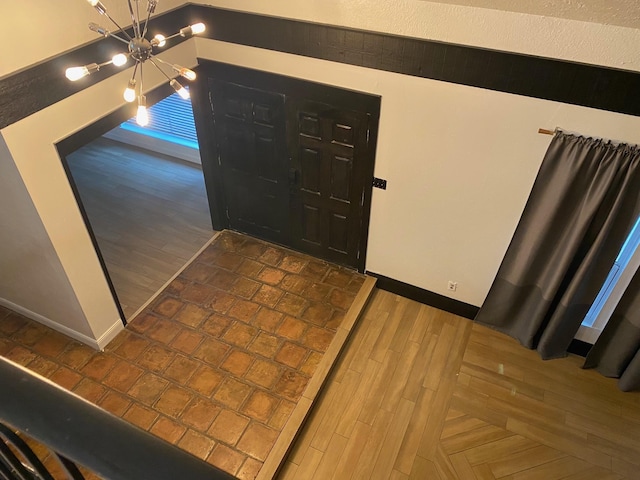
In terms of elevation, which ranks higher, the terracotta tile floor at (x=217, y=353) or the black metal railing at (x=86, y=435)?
the black metal railing at (x=86, y=435)

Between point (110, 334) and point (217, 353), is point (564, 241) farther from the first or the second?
point (110, 334)

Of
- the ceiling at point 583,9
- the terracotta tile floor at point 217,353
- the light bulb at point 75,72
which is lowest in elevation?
the terracotta tile floor at point 217,353

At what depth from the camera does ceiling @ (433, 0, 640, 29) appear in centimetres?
301

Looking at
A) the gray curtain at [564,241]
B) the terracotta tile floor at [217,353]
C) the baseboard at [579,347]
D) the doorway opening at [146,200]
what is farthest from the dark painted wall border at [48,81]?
the baseboard at [579,347]

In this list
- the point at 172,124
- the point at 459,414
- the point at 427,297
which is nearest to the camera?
the point at 459,414

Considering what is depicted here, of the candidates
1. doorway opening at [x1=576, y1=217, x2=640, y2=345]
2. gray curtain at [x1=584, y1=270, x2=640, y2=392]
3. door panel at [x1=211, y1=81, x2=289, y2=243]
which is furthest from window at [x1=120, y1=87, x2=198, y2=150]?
gray curtain at [x1=584, y1=270, x2=640, y2=392]

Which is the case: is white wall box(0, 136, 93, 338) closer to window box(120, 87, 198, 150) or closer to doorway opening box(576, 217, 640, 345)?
window box(120, 87, 198, 150)

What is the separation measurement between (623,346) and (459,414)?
1.53 meters

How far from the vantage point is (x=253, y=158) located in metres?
5.21

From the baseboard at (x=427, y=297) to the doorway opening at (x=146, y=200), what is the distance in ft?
7.08

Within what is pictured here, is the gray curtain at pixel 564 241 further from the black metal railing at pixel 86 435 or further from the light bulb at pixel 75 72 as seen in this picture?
the black metal railing at pixel 86 435

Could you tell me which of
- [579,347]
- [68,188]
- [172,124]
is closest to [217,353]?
[68,188]

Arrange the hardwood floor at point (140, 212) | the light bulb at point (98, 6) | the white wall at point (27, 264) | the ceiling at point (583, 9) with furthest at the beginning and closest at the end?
the hardwood floor at point (140, 212)
the white wall at point (27, 264)
the ceiling at point (583, 9)
the light bulb at point (98, 6)

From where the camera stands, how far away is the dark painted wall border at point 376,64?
132 inches
